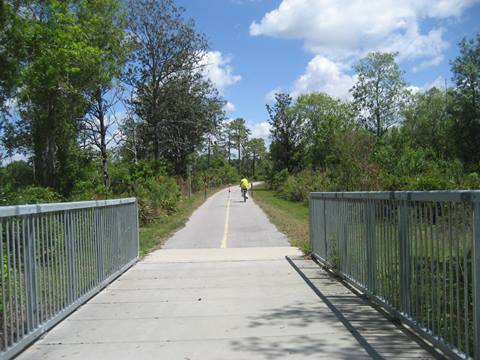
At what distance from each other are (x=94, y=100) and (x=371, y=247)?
30.2 metres

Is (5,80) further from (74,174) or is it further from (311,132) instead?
(311,132)

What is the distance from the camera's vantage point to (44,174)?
30.2m

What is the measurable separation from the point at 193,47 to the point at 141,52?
181 inches

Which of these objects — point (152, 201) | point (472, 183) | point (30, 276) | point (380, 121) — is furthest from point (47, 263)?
point (380, 121)

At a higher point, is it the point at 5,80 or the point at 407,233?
the point at 5,80

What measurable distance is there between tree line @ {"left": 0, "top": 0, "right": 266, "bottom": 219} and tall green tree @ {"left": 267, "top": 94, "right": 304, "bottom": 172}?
63.1ft

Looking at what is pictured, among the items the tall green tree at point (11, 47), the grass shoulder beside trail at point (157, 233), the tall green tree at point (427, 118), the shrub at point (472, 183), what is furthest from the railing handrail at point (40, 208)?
the tall green tree at point (427, 118)

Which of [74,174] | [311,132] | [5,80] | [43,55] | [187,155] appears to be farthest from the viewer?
[311,132]

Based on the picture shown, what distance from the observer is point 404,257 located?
550 centimetres

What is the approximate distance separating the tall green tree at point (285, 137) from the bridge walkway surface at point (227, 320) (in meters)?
65.7

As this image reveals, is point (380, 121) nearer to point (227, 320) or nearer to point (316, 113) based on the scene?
point (316, 113)

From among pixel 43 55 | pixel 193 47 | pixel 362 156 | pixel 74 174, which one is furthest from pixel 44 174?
pixel 193 47

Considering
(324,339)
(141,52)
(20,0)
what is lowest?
(324,339)

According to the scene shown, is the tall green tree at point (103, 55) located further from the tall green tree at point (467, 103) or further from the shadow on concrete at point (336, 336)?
the tall green tree at point (467, 103)
